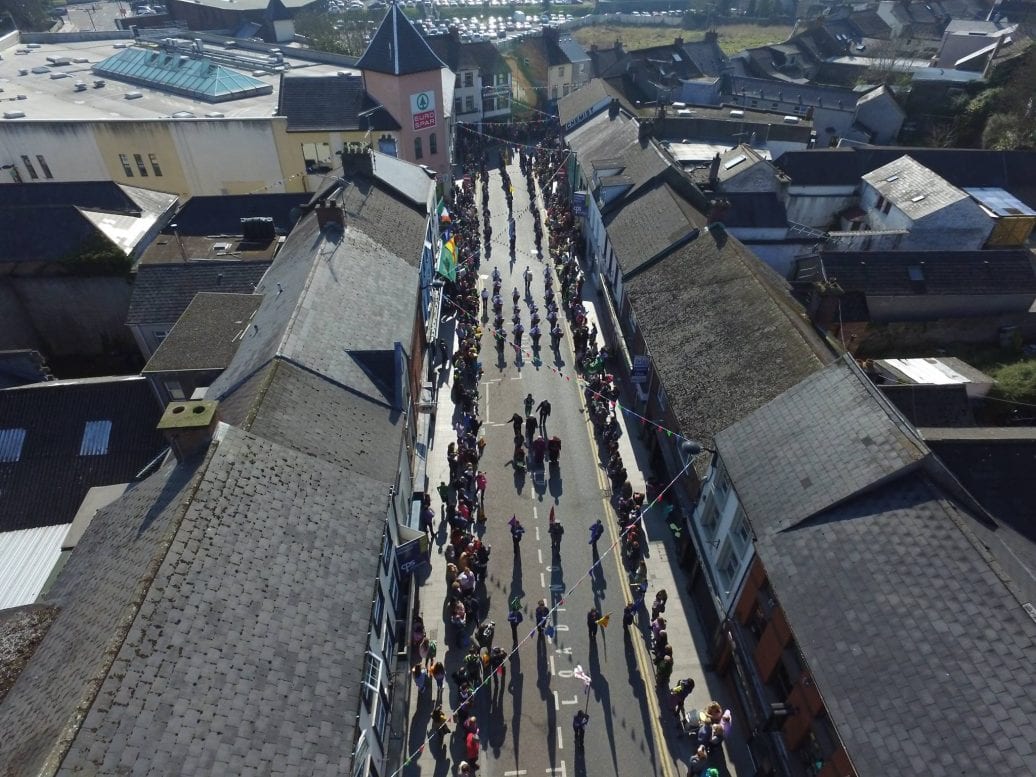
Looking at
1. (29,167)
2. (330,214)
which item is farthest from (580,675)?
(29,167)

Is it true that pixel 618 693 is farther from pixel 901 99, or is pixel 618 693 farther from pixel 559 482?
pixel 901 99

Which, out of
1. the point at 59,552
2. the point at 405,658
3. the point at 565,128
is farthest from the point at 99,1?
the point at 405,658

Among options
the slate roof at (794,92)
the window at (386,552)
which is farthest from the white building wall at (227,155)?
the slate roof at (794,92)

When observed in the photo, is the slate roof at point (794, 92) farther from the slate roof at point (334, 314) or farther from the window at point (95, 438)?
the window at point (95, 438)

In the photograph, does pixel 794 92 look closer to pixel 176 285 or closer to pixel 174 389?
pixel 176 285

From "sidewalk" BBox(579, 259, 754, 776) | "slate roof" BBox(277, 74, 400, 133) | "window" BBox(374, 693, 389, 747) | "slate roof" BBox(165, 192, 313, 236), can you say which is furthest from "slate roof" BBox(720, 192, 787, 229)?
"window" BBox(374, 693, 389, 747)

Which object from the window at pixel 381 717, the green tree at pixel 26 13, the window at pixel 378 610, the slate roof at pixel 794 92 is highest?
the green tree at pixel 26 13
